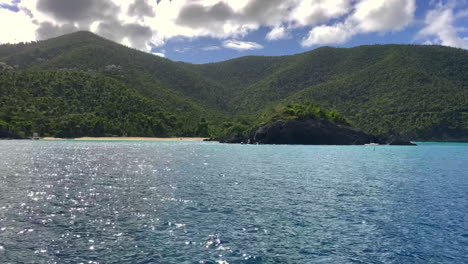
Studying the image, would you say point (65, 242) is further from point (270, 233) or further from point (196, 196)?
point (196, 196)

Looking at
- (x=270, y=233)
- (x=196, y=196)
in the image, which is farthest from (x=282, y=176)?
(x=270, y=233)

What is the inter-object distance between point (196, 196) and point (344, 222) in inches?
652

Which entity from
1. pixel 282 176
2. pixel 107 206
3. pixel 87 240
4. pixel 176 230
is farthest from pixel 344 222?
pixel 282 176

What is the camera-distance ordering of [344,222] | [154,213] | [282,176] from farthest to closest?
[282,176] → [154,213] → [344,222]

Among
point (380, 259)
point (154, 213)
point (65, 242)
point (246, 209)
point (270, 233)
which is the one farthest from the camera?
point (246, 209)

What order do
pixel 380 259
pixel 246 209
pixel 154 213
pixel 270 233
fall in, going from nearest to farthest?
pixel 380 259 → pixel 270 233 → pixel 154 213 → pixel 246 209

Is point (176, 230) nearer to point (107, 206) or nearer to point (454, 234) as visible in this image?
point (107, 206)

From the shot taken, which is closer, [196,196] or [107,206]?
[107,206]

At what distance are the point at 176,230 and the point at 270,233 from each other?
6.81m

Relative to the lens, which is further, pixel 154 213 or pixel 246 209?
pixel 246 209

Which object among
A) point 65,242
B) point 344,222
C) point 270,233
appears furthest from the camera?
point 344,222

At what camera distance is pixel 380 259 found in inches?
784

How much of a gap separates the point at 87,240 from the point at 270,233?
12.4m

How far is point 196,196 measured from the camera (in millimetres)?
37688
